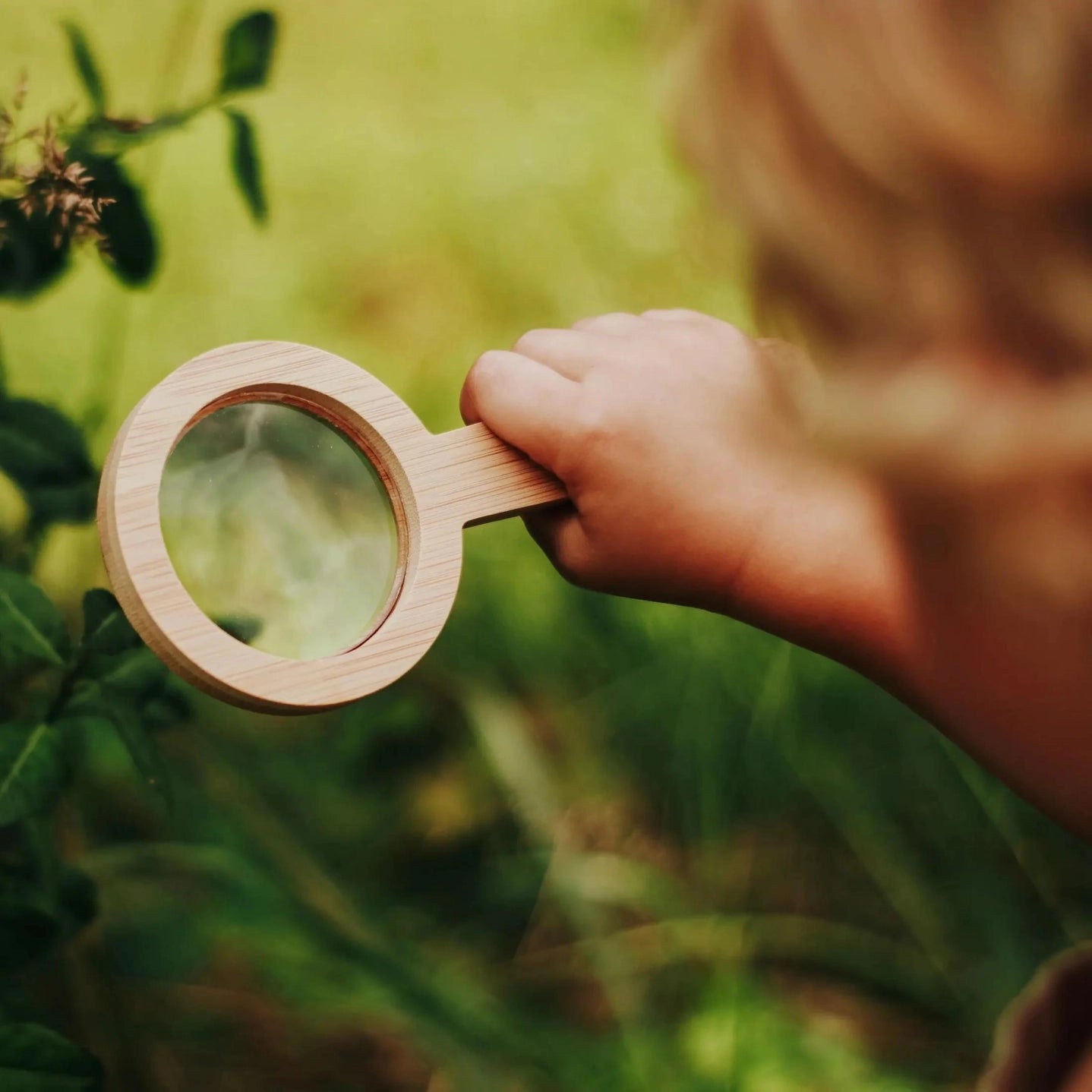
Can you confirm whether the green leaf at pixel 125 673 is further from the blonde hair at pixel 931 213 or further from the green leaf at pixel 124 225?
the blonde hair at pixel 931 213

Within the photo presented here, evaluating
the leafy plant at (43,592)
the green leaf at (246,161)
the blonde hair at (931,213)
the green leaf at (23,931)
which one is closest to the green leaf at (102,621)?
the leafy plant at (43,592)

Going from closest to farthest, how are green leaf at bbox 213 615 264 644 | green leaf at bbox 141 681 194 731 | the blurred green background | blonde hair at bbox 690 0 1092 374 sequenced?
blonde hair at bbox 690 0 1092 374
green leaf at bbox 213 615 264 644
green leaf at bbox 141 681 194 731
the blurred green background

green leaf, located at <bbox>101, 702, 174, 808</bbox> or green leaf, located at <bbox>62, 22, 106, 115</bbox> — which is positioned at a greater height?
green leaf, located at <bbox>62, 22, 106, 115</bbox>

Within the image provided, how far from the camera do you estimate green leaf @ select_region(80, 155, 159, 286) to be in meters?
0.72

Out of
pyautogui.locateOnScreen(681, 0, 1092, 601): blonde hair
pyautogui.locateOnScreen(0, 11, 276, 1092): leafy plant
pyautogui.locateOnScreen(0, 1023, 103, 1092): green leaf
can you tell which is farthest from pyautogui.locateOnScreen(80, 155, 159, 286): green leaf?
pyautogui.locateOnScreen(0, 1023, 103, 1092): green leaf

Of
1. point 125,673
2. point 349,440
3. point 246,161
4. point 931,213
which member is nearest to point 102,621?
point 125,673

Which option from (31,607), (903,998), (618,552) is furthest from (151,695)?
(903,998)

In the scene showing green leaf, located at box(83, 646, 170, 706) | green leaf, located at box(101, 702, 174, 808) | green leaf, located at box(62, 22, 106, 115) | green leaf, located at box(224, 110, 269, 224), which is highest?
green leaf, located at box(62, 22, 106, 115)

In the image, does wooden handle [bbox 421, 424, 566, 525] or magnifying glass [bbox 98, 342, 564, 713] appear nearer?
magnifying glass [bbox 98, 342, 564, 713]

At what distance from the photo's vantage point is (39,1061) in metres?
0.69

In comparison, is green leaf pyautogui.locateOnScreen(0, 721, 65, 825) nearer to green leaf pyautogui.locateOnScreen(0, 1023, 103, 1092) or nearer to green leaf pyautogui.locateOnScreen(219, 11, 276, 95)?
green leaf pyautogui.locateOnScreen(0, 1023, 103, 1092)

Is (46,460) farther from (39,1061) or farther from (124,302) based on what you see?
(124,302)

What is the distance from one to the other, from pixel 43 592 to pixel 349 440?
0.68ft

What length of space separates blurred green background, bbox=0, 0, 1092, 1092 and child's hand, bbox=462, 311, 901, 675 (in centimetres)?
46
